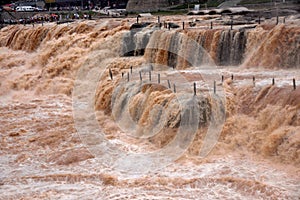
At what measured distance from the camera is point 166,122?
13.0 m

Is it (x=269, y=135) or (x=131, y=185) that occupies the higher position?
(x=269, y=135)

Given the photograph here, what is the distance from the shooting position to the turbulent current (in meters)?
10.4

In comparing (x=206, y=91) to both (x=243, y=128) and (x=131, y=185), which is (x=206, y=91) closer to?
(x=243, y=128)

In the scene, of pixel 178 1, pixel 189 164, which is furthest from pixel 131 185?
pixel 178 1

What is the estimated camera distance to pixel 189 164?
1133 centimetres

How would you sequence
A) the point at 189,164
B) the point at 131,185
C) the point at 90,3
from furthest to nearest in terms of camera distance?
the point at 90,3, the point at 189,164, the point at 131,185

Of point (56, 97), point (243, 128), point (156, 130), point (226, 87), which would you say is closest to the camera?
point (243, 128)

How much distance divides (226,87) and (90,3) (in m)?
43.8

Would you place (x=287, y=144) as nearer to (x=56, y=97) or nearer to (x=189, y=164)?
(x=189, y=164)

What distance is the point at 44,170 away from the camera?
11.7 metres

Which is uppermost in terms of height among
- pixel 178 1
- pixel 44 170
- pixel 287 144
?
pixel 178 1

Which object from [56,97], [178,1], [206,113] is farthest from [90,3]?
[206,113]

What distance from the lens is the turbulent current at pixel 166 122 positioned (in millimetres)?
10398

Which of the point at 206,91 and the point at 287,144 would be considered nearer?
the point at 287,144
